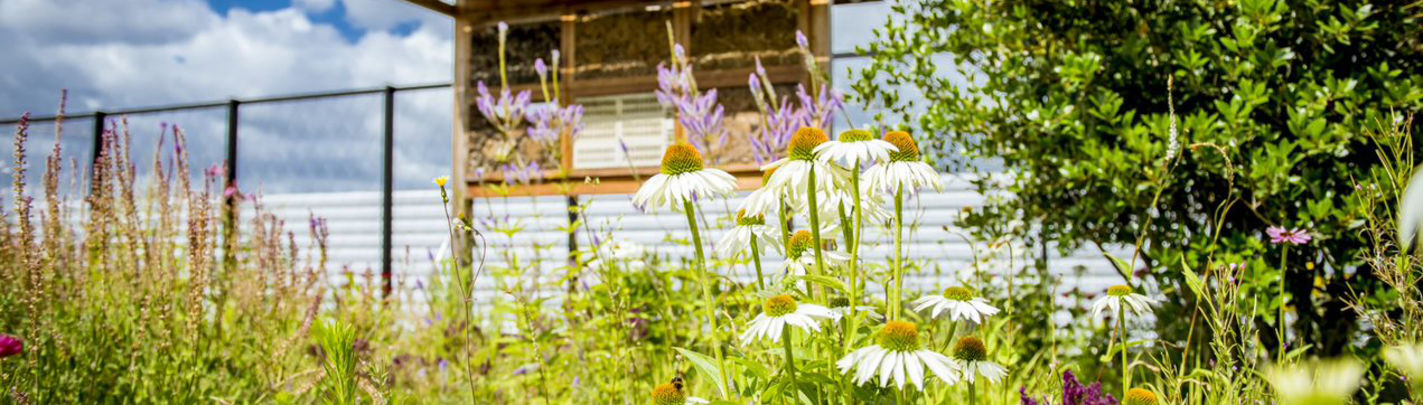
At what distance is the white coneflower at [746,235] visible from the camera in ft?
5.02

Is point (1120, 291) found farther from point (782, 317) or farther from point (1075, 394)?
point (782, 317)

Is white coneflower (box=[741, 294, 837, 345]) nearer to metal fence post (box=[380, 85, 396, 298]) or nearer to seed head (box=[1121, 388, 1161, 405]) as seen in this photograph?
seed head (box=[1121, 388, 1161, 405])

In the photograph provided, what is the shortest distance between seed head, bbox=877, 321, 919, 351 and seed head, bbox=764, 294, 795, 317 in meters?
0.13

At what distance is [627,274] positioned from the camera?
3.56m

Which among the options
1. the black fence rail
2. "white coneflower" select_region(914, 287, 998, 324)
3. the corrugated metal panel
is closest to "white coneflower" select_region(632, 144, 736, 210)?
"white coneflower" select_region(914, 287, 998, 324)

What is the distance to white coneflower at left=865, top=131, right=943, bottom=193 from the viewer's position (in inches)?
53.1

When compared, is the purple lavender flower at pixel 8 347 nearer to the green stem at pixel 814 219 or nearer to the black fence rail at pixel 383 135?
the green stem at pixel 814 219

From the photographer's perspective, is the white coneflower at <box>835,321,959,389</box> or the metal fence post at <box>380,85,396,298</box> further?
the metal fence post at <box>380,85,396,298</box>

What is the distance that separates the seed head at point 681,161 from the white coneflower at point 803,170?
11 cm

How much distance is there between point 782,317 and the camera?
4.17 ft

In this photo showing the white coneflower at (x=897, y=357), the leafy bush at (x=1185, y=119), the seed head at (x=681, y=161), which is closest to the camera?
the white coneflower at (x=897, y=357)

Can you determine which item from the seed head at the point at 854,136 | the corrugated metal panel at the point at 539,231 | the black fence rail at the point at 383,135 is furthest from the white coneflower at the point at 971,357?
the black fence rail at the point at 383,135

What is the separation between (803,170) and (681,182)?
0.58 ft

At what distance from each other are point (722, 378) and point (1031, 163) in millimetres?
2164
